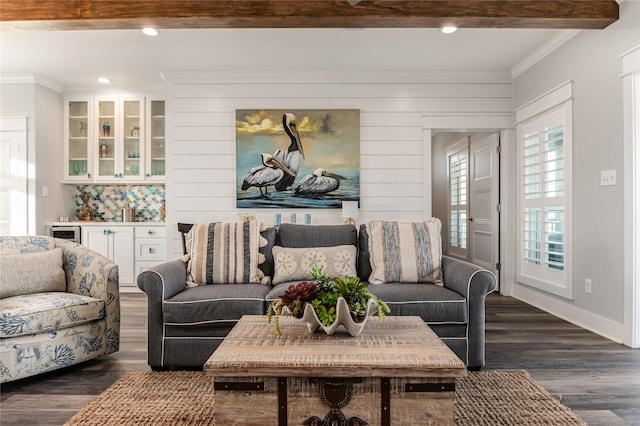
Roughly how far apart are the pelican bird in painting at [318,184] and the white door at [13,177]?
3.40 m

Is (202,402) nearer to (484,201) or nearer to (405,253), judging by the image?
(405,253)

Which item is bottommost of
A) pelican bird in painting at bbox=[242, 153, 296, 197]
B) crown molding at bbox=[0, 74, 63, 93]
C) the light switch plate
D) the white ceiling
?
the light switch plate

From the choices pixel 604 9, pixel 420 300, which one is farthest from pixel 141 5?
pixel 604 9

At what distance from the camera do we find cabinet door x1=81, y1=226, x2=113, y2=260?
5.04 metres

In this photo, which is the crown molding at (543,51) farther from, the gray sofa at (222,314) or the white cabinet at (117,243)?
the white cabinet at (117,243)

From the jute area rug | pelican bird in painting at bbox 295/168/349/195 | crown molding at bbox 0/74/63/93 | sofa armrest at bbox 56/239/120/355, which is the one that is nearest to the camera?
the jute area rug

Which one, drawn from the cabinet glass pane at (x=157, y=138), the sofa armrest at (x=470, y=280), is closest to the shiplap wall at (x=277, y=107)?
the cabinet glass pane at (x=157, y=138)

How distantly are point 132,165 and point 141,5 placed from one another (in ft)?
8.91

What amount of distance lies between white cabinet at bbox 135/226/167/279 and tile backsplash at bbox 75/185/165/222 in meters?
0.50

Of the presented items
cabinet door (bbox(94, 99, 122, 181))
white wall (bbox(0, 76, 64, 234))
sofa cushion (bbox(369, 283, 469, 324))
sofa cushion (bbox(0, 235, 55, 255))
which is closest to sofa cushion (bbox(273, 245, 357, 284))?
sofa cushion (bbox(369, 283, 469, 324))

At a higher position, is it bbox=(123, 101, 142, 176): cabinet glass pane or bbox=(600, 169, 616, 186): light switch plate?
bbox=(123, 101, 142, 176): cabinet glass pane

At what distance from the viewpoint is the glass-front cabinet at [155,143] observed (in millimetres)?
5281

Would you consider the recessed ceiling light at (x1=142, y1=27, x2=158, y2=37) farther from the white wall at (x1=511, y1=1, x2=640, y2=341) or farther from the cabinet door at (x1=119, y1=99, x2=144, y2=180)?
the white wall at (x1=511, y1=1, x2=640, y2=341)

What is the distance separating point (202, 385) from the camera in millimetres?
2232
